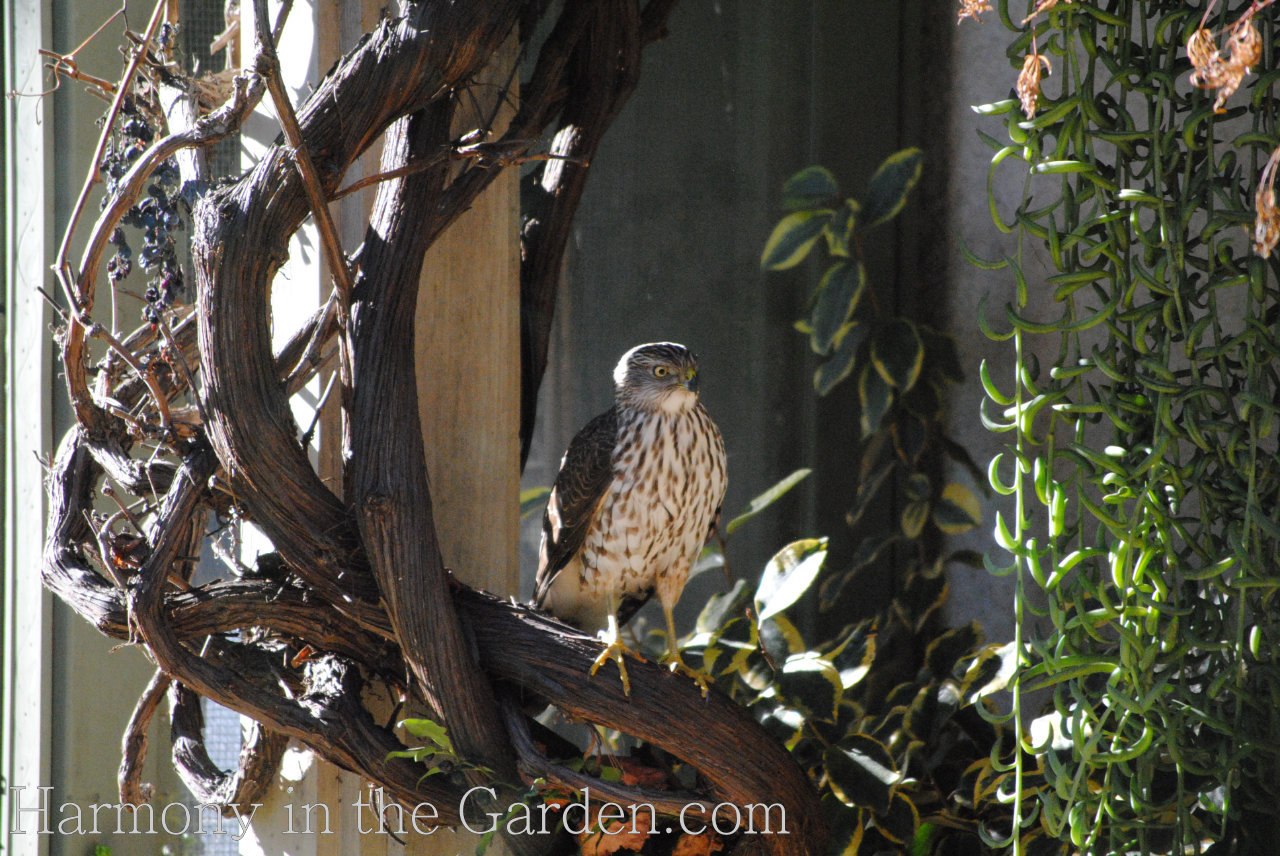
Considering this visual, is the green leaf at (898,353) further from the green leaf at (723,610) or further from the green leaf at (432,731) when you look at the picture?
the green leaf at (432,731)

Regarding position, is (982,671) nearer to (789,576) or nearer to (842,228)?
(789,576)

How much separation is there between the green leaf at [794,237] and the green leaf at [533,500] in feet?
2.10

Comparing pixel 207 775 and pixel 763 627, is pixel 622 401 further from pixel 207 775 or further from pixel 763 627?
pixel 207 775

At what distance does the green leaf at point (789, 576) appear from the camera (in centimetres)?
175

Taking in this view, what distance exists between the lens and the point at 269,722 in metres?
1.30

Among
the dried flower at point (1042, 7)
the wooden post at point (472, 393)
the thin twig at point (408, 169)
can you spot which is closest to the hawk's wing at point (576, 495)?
the wooden post at point (472, 393)

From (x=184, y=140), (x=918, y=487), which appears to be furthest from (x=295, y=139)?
(x=918, y=487)

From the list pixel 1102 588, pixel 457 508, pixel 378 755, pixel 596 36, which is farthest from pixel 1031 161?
pixel 378 755

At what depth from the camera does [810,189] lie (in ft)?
7.11

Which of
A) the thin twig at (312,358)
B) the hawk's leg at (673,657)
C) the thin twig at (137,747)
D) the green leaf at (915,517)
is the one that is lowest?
the thin twig at (137,747)

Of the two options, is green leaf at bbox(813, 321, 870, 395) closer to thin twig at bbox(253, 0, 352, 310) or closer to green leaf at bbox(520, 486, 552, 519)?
green leaf at bbox(520, 486, 552, 519)

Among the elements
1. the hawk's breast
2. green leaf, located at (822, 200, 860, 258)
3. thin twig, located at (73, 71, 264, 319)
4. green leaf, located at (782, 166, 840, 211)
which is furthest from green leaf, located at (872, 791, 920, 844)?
thin twig, located at (73, 71, 264, 319)

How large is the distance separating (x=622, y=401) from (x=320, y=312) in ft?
1.74

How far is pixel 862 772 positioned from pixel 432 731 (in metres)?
0.72
